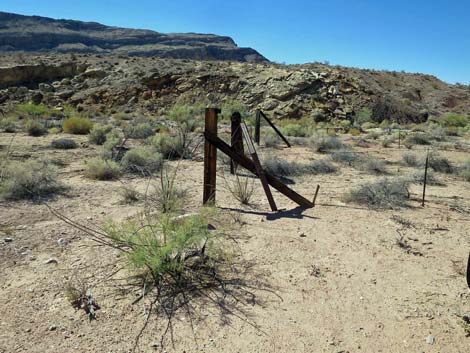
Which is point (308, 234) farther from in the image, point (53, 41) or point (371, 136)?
point (53, 41)

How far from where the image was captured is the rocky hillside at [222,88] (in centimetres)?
2905

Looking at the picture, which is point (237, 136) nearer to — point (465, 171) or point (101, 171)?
point (101, 171)

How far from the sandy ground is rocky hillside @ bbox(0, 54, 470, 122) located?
21715mm

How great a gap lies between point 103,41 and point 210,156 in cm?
10938

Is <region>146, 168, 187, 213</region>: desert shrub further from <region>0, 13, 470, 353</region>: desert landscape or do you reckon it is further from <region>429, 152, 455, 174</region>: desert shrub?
<region>429, 152, 455, 174</region>: desert shrub

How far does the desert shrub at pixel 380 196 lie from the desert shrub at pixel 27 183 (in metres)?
5.35

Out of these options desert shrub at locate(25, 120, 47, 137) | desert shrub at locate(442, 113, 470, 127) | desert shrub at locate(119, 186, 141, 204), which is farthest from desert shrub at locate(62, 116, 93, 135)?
desert shrub at locate(442, 113, 470, 127)

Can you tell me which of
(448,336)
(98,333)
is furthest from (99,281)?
(448,336)

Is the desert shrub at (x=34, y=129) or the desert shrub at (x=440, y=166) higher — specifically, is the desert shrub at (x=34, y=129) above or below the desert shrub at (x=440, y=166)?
above

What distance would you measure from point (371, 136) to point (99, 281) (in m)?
18.0

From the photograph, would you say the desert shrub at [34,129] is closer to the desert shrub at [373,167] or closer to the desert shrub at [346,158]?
the desert shrub at [346,158]

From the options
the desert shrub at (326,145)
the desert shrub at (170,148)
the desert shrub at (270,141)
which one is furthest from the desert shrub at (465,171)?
the desert shrub at (170,148)

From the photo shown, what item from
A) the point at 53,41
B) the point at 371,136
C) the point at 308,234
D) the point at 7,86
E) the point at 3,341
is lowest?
the point at 3,341

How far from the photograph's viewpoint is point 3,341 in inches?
123
